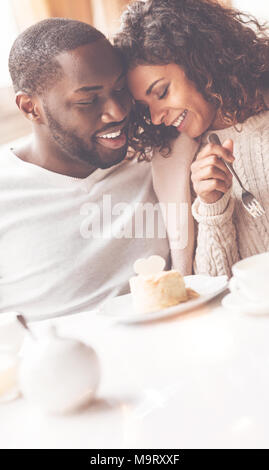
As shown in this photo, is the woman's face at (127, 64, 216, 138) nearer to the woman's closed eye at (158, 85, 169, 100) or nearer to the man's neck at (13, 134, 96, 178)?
the woman's closed eye at (158, 85, 169, 100)

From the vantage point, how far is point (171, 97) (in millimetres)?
1330

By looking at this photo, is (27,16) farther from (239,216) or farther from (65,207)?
(239,216)

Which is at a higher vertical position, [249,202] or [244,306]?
[244,306]

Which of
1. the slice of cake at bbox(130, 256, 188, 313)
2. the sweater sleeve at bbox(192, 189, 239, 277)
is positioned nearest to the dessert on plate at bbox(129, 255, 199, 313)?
the slice of cake at bbox(130, 256, 188, 313)

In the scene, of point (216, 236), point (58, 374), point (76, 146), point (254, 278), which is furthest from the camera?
point (76, 146)

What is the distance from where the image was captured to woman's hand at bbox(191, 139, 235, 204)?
1184mm

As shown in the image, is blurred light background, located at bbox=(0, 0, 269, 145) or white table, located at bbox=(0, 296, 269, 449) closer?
white table, located at bbox=(0, 296, 269, 449)

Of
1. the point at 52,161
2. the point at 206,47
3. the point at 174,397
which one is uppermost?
→ the point at 206,47

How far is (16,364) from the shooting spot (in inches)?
27.6

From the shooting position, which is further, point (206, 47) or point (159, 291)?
point (206, 47)

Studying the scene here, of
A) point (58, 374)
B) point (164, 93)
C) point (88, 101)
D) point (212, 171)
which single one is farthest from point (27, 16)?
point (58, 374)

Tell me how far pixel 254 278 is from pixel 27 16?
1384mm

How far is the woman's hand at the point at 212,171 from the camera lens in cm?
118

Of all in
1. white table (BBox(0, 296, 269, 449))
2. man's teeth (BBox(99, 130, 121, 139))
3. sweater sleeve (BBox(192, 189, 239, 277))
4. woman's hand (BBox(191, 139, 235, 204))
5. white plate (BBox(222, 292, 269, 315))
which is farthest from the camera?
man's teeth (BBox(99, 130, 121, 139))
